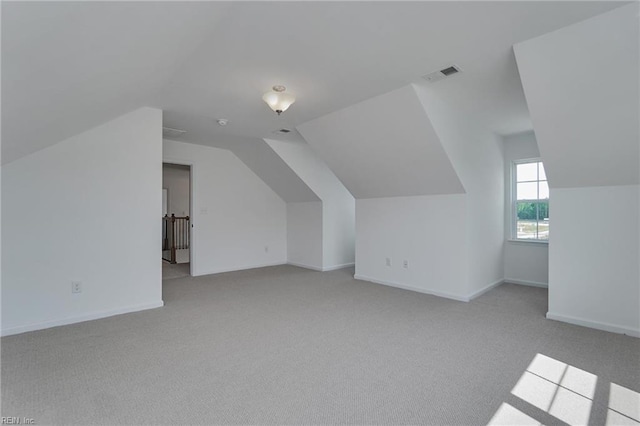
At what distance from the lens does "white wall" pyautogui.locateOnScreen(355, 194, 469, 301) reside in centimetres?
407

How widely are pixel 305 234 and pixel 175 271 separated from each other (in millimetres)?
2606

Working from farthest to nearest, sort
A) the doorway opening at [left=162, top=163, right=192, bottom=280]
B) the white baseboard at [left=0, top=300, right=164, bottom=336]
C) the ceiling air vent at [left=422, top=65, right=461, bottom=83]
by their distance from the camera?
the doorway opening at [left=162, top=163, right=192, bottom=280]
the white baseboard at [left=0, top=300, right=164, bottom=336]
the ceiling air vent at [left=422, top=65, right=461, bottom=83]

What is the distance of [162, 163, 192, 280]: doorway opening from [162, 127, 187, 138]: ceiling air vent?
1236 millimetres

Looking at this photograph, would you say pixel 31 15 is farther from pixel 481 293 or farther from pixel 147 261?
pixel 481 293

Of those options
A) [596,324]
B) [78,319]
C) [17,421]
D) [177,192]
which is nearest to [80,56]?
[17,421]

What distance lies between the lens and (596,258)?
3.02 m

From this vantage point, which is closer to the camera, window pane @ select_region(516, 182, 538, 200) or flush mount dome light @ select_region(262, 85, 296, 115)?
flush mount dome light @ select_region(262, 85, 296, 115)

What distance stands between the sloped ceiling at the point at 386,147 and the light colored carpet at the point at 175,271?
337cm

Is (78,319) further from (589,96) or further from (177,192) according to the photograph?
(177,192)

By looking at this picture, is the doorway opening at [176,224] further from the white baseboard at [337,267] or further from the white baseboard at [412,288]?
the white baseboard at [412,288]

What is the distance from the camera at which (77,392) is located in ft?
6.31

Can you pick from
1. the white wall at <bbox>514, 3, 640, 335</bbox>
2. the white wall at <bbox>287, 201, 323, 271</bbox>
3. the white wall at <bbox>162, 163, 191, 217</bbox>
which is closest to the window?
the white wall at <bbox>514, 3, 640, 335</bbox>

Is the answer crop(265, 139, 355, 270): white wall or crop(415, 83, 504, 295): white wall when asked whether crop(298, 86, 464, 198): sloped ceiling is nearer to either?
crop(415, 83, 504, 295): white wall

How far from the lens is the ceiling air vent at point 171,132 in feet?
14.8
